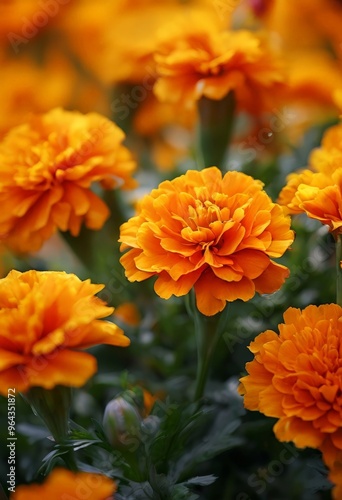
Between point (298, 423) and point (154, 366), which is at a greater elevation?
point (298, 423)

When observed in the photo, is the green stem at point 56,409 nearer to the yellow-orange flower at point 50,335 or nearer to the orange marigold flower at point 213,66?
the yellow-orange flower at point 50,335

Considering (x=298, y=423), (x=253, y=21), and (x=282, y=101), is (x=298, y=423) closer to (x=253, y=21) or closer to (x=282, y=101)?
(x=282, y=101)

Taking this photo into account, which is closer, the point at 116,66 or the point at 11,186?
the point at 11,186

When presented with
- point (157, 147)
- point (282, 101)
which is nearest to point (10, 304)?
point (282, 101)

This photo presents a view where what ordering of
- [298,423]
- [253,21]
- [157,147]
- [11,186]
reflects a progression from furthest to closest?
1. [157,147]
2. [253,21]
3. [11,186]
4. [298,423]

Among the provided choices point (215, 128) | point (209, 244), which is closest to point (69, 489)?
point (209, 244)

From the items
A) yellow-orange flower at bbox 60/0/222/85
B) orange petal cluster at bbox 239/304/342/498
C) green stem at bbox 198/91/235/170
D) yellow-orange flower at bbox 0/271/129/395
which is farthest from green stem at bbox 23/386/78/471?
yellow-orange flower at bbox 60/0/222/85

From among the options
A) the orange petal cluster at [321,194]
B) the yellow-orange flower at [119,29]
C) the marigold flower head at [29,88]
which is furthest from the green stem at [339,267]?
the marigold flower head at [29,88]
